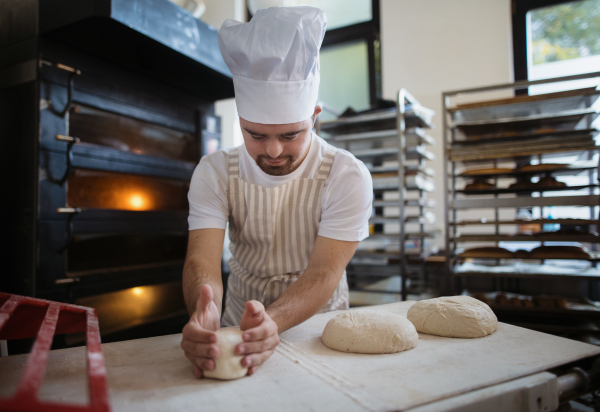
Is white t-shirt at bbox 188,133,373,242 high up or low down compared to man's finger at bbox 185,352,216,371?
up

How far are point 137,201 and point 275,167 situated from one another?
1.29 metres

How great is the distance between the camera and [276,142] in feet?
3.96

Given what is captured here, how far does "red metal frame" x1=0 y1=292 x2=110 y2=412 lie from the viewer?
19.3 inches

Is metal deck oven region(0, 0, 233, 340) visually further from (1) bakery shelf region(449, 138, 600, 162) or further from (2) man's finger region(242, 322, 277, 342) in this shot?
(1) bakery shelf region(449, 138, 600, 162)

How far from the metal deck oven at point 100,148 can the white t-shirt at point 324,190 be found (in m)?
0.77

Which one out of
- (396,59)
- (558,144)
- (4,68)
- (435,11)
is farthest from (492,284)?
(4,68)

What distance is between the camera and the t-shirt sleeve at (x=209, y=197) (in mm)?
1353

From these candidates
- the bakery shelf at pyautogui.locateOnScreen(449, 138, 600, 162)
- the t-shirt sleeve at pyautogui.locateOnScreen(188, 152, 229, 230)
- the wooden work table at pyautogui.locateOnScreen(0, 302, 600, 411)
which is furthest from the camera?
the bakery shelf at pyautogui.locateOnScreen(449, 138, 600, 162)

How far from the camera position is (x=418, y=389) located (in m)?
0.78

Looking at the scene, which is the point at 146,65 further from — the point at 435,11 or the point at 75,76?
the point at 435,11

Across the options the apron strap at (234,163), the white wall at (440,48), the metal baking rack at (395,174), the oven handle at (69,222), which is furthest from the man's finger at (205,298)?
the white wall at (440,48)

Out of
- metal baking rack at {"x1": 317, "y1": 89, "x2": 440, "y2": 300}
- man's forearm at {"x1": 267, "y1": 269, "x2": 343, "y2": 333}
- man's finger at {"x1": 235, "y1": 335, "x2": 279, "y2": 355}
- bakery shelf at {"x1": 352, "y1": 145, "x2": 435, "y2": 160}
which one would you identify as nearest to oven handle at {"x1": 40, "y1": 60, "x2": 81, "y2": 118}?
man's forearm at {"x1": 267, "y1": 269, "x2": 343, "y2": 333}

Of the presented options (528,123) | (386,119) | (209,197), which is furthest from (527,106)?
(209,197)

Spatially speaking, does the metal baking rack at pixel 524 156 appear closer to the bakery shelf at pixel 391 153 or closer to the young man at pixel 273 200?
the bakery shelf at pixel 391 153
